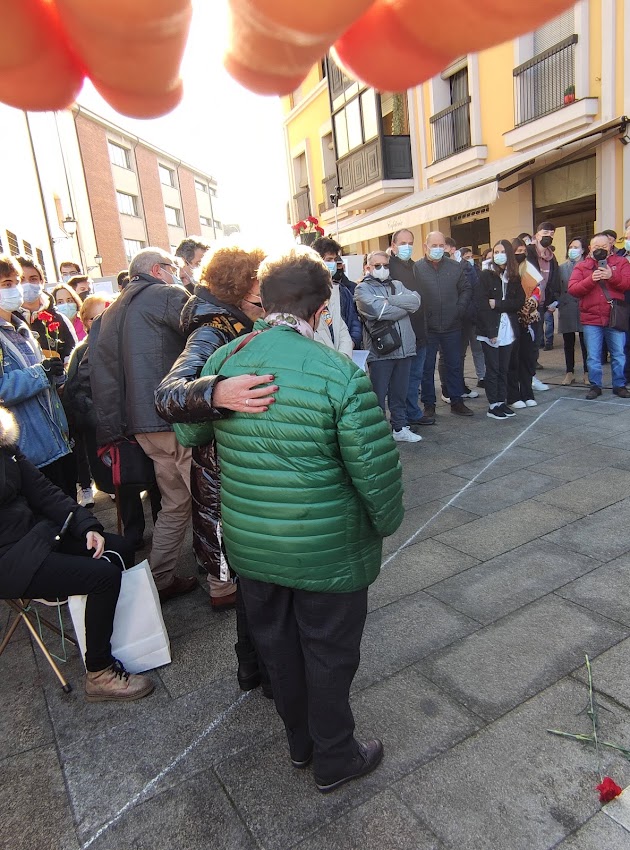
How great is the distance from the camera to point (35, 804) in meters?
1.98

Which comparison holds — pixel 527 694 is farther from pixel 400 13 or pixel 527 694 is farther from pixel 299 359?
pixel 400 13

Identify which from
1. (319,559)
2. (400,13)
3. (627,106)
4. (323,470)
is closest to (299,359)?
(323,470)

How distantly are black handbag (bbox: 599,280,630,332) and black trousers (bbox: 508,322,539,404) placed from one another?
34.9 inches

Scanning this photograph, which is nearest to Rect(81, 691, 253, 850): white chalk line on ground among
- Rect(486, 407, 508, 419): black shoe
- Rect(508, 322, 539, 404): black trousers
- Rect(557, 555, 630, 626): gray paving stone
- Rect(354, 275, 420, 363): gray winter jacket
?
Rect(557, 555, 630, 626): gray paving stone

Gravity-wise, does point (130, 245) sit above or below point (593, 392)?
above

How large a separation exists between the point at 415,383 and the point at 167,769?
16.9 ft

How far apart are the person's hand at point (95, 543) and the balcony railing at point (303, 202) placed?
75.5 ft

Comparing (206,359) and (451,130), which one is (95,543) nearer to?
(206,359)

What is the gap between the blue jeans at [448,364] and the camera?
6.67 metres

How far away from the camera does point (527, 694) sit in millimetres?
2264

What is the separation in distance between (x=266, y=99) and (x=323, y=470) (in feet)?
3.04

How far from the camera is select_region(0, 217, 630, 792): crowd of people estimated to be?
1.64m

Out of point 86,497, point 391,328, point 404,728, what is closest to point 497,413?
point 391,328

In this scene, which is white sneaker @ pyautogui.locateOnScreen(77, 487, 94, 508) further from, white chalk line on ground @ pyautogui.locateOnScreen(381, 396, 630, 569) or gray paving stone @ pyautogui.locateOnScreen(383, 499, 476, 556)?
white chalk line on ground @ pyautogui.locateOnScreen(381, 396, 630, 569)
